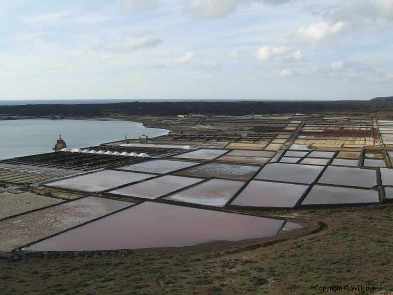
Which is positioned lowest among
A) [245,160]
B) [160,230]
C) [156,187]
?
[160,230]

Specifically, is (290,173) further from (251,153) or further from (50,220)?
(50,220)

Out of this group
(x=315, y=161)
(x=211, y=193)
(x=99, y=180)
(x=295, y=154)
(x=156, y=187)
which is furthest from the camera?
(x=295, y=154)

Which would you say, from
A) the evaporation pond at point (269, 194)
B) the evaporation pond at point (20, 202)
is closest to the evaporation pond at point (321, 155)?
the evaporation pond at point (269, 194)

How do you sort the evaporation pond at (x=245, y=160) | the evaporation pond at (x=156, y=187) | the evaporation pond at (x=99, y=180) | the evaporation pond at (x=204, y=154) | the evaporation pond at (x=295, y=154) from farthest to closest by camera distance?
the evaporation pond at (x=295, y=154) → the evaporation pond at (x=204, y=154) → the evaporation pond at (x=245, y=160) → the evaporation pond at (x=99, y=180) → the evaporation pond at (x=156, y=187)

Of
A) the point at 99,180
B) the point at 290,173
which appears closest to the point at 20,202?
the point at 99,180

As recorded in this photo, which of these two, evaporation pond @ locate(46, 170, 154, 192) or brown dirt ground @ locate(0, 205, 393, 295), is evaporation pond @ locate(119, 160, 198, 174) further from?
brown dirt ground @ locate(0, 205, 393, 295)

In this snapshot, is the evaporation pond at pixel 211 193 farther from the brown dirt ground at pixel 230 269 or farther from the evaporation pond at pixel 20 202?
the brown dirt ground at pixel 230 269

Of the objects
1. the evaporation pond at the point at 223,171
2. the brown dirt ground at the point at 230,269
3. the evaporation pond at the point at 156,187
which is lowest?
the brown dirt ground at the point at 230,269

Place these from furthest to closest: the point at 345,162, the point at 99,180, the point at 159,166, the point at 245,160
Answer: the point at 245,160 → the point at 345,162 → the point at 159,166 → the point at 99,180
